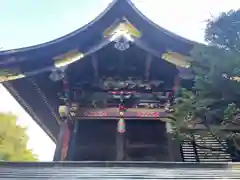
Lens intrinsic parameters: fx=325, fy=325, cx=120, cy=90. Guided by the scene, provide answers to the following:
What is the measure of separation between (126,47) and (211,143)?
2.30 m

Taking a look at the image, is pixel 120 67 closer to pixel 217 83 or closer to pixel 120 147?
pixel 120 147

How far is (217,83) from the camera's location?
15.2 feet

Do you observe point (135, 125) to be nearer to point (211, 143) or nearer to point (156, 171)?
point (211, 143)

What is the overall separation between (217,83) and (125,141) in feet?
6.29

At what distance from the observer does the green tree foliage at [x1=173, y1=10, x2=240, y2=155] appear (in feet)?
15.0

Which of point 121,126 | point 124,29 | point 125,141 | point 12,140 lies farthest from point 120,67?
point 12,140

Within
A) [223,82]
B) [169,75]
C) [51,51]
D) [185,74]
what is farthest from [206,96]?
[51,51]

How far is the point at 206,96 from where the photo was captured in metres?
4.76

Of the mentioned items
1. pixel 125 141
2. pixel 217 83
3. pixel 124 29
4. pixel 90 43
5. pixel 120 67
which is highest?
pixel 124 29

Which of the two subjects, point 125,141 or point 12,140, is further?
point 12,140

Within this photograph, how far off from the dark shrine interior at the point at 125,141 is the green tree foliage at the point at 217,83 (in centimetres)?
84

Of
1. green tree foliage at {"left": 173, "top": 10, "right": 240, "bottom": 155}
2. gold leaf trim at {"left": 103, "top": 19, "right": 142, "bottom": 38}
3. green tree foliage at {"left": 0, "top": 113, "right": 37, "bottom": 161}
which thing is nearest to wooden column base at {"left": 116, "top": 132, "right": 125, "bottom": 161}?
green tree foliage at {"left": 173, "top": 10, "right": 240, "bottom": 155}

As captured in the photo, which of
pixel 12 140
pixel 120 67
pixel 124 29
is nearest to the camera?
pixel 124 29

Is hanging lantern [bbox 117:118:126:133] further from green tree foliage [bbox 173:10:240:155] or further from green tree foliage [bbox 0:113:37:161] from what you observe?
green tree foliage [bbox 0:113:37:161]
